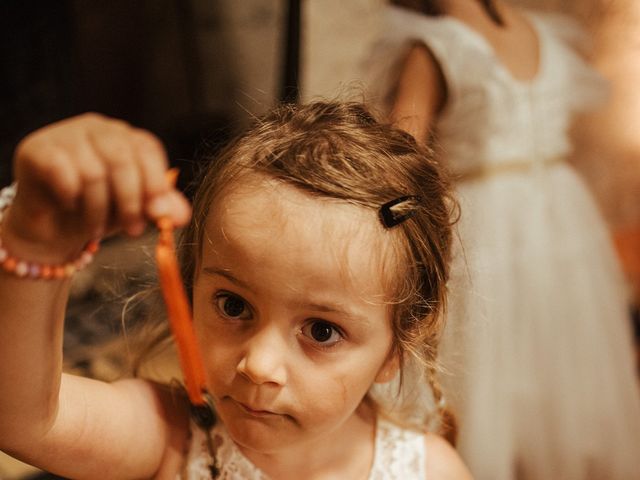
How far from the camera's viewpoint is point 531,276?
0.89 metres

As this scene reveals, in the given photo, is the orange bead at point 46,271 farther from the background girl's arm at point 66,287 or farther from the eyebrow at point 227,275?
the eyebrow at point 227,275

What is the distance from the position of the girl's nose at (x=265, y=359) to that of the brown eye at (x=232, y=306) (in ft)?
0.08

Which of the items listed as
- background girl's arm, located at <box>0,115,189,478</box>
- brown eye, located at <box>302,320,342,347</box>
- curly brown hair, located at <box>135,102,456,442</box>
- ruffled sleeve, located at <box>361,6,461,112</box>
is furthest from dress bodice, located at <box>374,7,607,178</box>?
background girl's arm, located at <box>0,115,189,478</box>

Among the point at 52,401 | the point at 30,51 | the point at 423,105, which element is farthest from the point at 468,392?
the point at 30,51

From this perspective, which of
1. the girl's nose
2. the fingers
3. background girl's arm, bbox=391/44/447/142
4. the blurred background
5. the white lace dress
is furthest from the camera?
the blurred background

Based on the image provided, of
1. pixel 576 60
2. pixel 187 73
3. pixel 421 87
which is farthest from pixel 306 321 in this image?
pixel 187 73

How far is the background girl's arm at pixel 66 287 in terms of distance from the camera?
11.9 inches

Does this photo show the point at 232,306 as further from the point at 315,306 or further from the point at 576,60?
the point at 576,60

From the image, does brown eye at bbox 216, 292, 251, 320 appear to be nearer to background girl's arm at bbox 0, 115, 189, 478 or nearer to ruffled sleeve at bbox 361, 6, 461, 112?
background girl's arm at bbox 0, 115, 189, 478

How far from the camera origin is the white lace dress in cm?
54

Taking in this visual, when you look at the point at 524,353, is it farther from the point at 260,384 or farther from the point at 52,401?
the point at 52,401

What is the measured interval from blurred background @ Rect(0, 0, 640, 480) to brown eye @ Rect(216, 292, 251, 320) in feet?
1.45

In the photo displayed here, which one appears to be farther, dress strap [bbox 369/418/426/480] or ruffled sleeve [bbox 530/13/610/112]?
ruffled sleeve [bbox 530/13/610/112]

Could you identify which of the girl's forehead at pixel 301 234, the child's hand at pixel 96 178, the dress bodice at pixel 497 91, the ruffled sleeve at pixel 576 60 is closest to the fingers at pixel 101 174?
the child's hand at pixel 96 178
